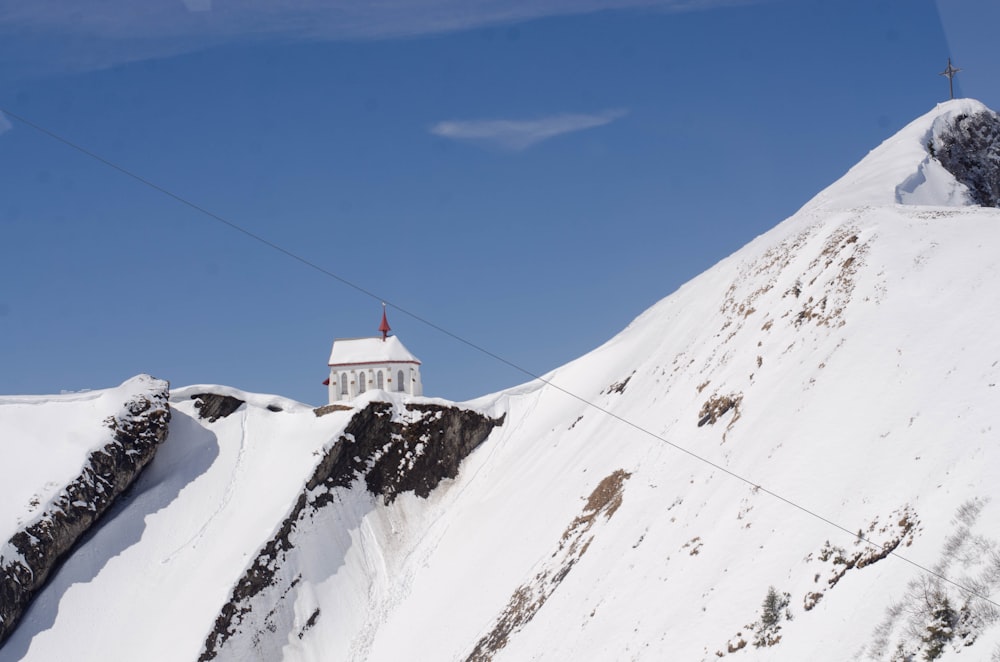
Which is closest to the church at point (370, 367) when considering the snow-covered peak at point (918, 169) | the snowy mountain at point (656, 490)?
the snowy mountain at point (656, 490)

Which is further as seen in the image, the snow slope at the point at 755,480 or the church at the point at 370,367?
the church at the point at 370,367

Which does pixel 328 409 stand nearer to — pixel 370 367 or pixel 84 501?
pixel 84 501

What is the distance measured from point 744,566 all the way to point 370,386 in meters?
60.8

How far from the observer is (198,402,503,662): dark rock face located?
48.7 metres

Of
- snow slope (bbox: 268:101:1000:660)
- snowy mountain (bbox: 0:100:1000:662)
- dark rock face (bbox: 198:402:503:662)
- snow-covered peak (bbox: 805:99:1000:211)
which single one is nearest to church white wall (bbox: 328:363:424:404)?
snowy mountain (bbox: 0:100:1000:662)

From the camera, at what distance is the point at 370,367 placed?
81938mm

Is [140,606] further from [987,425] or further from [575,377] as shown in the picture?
[987,425]

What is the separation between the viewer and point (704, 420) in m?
32.2

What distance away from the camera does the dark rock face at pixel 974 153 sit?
1848 inches

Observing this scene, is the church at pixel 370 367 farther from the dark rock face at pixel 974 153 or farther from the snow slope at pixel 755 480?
the dark rock face at pixel 974 153

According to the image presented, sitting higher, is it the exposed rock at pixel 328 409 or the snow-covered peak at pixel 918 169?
the snow-covered peak at pixel 918 169

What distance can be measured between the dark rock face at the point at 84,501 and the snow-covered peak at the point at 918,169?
32.5m

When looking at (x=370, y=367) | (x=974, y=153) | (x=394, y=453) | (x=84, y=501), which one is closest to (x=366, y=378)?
(x=370, y=367)

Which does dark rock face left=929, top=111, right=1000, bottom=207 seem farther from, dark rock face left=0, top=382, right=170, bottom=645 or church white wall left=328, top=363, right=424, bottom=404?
church white wall left=328, top=363, right=424, bottom=404
